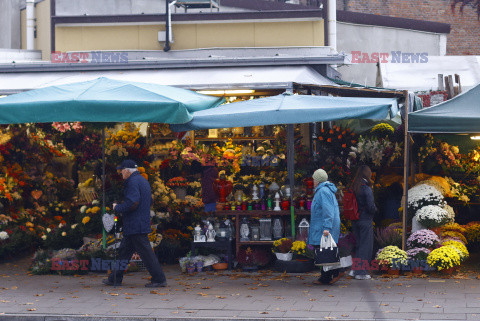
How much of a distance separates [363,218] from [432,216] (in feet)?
4.38

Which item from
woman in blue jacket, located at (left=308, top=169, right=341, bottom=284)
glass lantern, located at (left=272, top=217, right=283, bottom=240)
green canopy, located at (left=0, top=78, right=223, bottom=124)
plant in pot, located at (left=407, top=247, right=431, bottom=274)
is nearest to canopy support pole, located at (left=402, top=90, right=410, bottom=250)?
plant in pot, located at (left=407, top=247, right=431, bottom=274)

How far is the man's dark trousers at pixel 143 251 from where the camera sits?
35.7 ft

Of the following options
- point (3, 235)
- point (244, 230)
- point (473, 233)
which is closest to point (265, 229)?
point (244, 230)

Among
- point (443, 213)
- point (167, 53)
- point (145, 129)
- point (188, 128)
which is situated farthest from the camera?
point (167, 53)

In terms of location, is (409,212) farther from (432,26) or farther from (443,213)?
(432,26)

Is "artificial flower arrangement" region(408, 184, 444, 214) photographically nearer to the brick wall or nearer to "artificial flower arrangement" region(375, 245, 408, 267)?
"artificial flower arrangement" region(375, 245, 408, 267)

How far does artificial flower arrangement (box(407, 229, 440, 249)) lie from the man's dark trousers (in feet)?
12.6

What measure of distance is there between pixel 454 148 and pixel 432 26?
8262 millimetres

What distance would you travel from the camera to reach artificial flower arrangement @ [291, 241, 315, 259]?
1191 cm

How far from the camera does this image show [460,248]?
39.1 ft

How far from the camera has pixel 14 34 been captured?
2152 cm

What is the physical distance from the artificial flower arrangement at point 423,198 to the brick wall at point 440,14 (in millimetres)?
15272

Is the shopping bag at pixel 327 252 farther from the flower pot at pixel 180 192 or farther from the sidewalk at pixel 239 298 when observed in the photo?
the flower pot at pixel 180 192

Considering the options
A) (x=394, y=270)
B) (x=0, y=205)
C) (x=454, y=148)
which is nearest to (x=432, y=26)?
(x=454, y=148)
